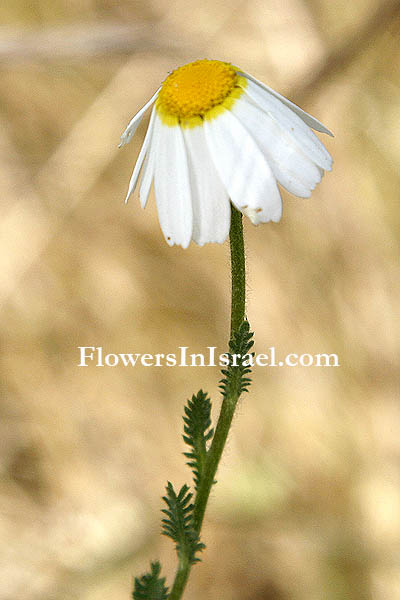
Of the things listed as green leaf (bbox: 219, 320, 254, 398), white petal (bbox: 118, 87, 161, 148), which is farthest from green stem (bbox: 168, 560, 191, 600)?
white petal (bbox: 118, 87, 161, 148)

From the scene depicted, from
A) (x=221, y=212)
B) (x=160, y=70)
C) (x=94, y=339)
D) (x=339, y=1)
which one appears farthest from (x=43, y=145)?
(x=221, y=212)

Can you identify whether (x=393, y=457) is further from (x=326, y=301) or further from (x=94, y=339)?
(x=94, y=339)

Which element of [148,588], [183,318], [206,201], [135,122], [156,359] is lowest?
[148,588]

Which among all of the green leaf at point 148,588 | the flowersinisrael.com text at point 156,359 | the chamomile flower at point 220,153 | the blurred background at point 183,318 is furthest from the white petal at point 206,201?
the flowersinisrael.com text at point 156,359

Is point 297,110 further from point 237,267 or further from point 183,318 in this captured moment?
point 183,318

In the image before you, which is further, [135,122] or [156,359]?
[156,359]

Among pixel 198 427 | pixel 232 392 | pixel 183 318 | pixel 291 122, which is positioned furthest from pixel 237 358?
pixel 183 318

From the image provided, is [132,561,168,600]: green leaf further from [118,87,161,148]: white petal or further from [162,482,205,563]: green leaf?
[118,87,161,148]: white petal

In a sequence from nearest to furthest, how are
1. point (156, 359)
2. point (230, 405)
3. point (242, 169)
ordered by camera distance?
point (242, 169), point (230, 405), point (156, 359)
